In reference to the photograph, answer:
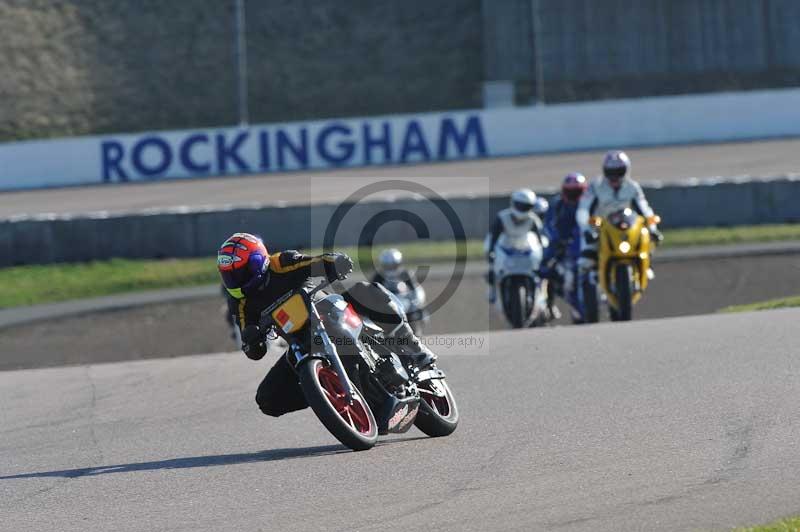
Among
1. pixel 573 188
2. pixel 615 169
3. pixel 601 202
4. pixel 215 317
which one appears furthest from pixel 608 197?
pixel 215 317

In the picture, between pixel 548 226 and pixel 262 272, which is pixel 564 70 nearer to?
pixel 548 226

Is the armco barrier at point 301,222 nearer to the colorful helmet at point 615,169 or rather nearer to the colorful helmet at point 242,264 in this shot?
the colorful helmet at point 615,169

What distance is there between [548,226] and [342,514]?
9613mm

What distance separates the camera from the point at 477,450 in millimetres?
7035

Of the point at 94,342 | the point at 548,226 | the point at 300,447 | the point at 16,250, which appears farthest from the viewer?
the point at 16,250

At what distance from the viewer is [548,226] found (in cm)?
1509

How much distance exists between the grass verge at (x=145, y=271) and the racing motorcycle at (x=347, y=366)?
42.6 feet

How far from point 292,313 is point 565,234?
8.18m

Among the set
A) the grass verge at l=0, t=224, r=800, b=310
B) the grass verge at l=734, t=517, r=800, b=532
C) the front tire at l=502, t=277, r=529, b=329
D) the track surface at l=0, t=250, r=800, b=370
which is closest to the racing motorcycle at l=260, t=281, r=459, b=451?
the grass verge at l=734, t=517, r=800, b=532

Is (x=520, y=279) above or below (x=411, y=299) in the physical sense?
above

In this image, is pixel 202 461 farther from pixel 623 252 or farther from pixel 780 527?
pixel 623 252

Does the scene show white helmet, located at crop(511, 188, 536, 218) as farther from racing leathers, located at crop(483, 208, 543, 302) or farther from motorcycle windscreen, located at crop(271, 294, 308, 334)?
motorcycle windscreen, located at crop(271, 294, 308, 334)

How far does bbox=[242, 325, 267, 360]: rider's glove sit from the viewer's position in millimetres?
7043

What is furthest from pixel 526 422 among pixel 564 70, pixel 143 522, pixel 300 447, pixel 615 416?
pixel 564 70
